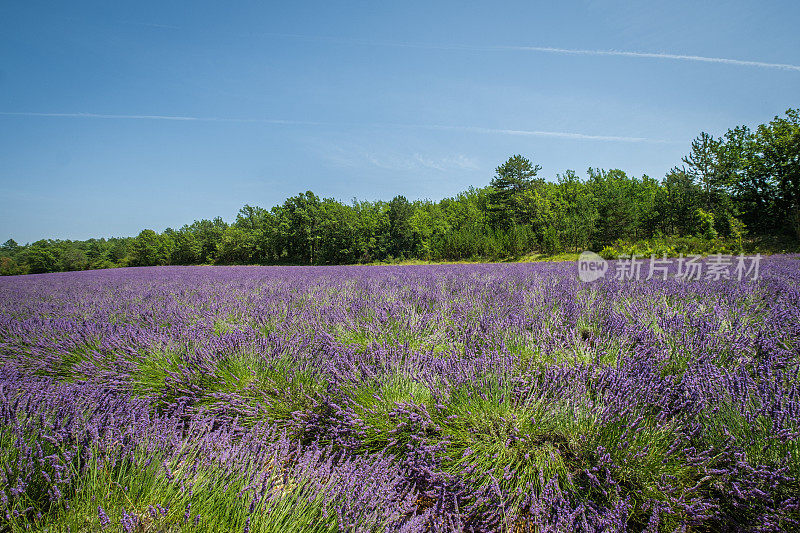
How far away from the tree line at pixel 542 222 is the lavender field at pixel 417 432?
1813 centimetres

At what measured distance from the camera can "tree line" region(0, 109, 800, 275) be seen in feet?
56.2

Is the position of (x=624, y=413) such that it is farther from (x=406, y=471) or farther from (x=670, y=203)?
(x=670, y=203)

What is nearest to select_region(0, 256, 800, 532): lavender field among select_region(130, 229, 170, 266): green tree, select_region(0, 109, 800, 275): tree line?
select_region(0, 109, 800, 275): tree line

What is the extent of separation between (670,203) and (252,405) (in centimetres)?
2639

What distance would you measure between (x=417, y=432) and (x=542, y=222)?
26.4 meters

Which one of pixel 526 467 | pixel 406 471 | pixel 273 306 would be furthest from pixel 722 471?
pixel 273 306

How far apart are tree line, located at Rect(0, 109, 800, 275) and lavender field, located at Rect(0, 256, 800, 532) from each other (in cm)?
1813

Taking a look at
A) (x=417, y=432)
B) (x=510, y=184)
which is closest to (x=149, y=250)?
(x=510, y=184)

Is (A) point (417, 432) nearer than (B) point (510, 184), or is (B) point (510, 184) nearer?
(A) point (417, 432)

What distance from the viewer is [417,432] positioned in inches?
55.2

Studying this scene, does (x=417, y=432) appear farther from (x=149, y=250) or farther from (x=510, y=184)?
(x=149, y=250)

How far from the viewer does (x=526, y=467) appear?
3.91 ft

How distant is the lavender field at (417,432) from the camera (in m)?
0.98

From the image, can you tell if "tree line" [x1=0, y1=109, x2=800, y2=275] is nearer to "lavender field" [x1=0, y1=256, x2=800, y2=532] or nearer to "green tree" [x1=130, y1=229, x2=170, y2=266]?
"green tree" [x1=130, y1=229, x2=170, y2=266]
